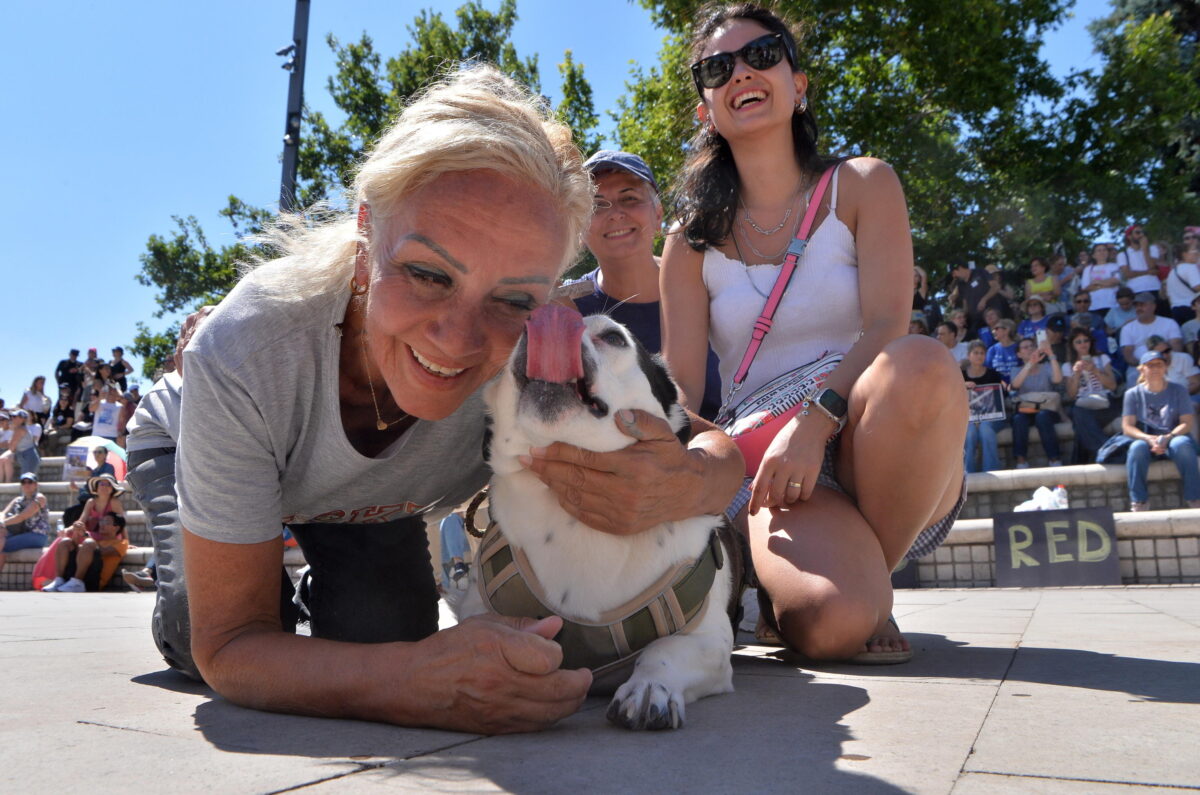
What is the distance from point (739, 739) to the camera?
1.73 metres

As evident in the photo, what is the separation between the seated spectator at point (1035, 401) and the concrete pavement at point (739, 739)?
25.6 ft

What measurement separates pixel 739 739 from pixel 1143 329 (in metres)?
10.5

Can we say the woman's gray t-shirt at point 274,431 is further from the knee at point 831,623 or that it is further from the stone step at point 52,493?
the stone step at point 52,493

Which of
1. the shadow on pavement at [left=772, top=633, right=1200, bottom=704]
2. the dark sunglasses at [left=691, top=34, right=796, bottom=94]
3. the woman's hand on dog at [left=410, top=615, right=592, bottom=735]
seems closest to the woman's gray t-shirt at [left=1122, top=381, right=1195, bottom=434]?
the shadow on pavement at [left=772, top=633, right=1200, bottom=704]

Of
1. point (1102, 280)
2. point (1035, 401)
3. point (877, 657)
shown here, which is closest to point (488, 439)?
point (877, 657)

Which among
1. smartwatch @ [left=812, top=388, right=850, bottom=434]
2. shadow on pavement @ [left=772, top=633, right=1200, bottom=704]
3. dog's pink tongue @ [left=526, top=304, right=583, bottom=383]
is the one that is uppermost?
dog's pink tongue @ [left=526, top=304, right=583, bottom=383]

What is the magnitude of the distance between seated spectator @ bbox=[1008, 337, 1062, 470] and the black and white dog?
29.0 ft

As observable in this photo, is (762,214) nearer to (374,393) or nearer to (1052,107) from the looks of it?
(374,393)

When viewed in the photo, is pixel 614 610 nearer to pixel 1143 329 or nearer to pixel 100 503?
pixel 1143 329

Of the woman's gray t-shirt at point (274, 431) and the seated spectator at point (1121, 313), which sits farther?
the seated spectator at point (1121, 313)

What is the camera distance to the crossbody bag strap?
3.18 metres

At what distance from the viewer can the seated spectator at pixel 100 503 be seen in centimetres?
1079

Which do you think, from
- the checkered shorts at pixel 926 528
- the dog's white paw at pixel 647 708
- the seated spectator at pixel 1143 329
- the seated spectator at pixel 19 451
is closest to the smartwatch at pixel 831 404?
the checkered shorts at pixel 926 528

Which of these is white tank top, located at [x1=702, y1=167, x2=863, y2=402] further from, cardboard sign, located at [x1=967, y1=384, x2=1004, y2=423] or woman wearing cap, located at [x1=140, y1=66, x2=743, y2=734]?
cardboard sign, located at [x1=967, y1=384, x2=1004, y2=423]
